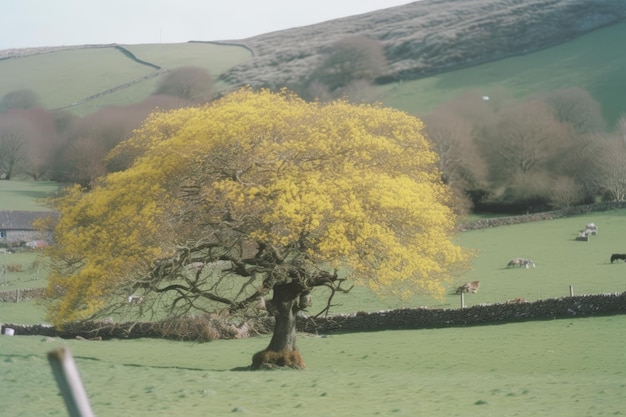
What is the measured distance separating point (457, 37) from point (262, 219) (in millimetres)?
125022

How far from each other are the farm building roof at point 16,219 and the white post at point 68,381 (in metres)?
82.8

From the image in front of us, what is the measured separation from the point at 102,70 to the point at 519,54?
77.1 m

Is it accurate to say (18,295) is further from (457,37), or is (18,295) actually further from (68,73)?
(68,73)

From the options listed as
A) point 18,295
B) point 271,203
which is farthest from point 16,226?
point 271,203

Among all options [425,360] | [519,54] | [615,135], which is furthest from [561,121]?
[425,360]

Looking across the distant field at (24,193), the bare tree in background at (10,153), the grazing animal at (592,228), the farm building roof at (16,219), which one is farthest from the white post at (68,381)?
the bare tree in background at (10,153)

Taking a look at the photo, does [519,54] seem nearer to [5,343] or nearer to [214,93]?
[214,93]

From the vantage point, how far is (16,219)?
82.5 metres

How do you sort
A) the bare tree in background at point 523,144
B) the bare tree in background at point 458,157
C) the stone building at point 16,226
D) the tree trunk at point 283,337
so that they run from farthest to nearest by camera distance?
the stone building at point 16,226
the bare tree in background at point 523,144
the bare tree in background at point 458,157
the tree trunk at point 283,337

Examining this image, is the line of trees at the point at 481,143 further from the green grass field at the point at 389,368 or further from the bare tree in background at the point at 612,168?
the green grass field at the point at 389,368

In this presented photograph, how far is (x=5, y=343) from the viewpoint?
25812mm

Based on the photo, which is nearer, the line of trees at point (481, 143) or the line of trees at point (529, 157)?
the line of trees at point (529, 157)

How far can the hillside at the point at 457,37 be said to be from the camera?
132 m

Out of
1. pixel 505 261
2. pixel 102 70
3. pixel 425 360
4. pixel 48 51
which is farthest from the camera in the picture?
pixel 48 51
